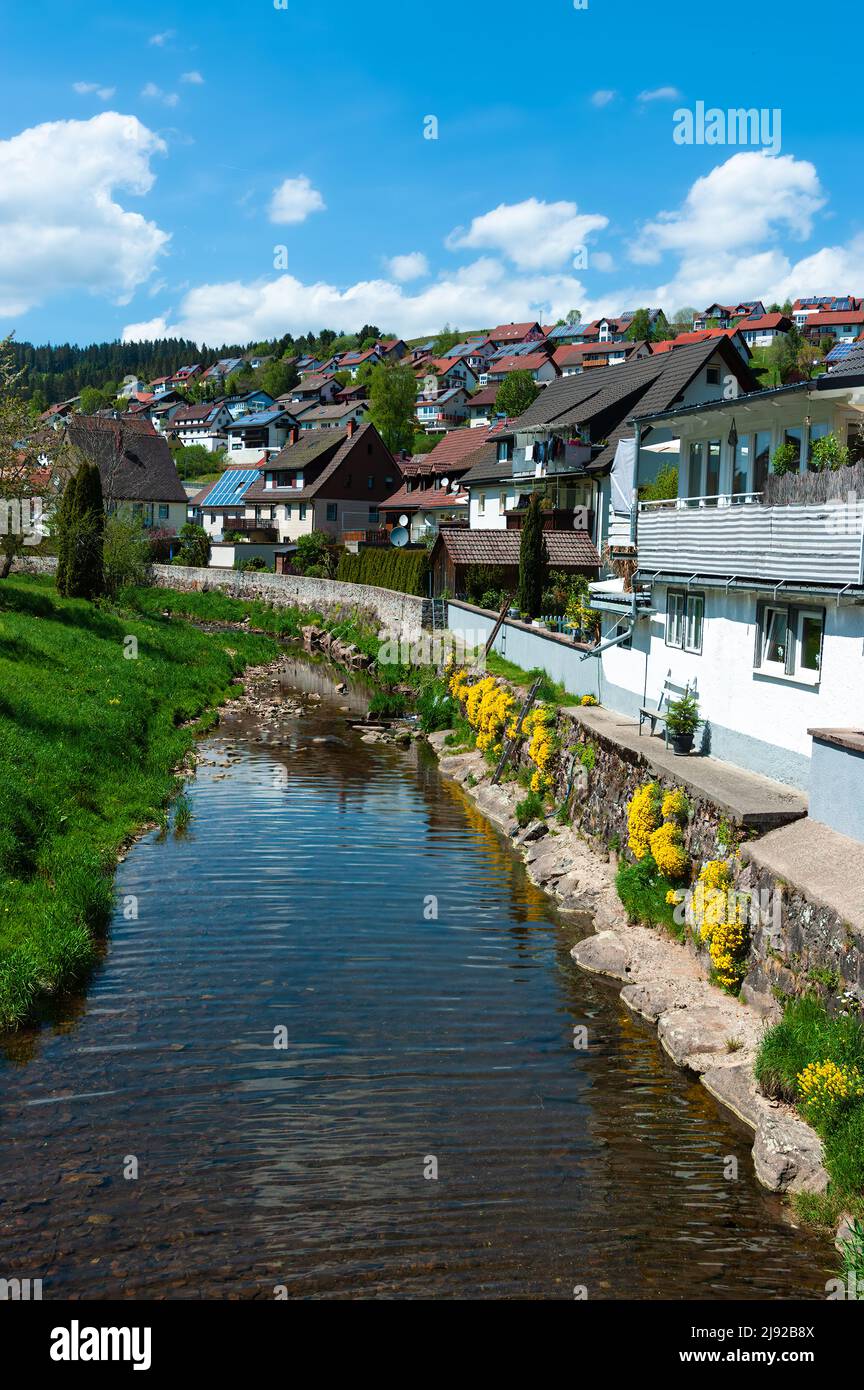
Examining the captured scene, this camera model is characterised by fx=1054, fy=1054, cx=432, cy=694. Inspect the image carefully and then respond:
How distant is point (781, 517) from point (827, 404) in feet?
10.8

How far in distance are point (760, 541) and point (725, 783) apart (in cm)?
417

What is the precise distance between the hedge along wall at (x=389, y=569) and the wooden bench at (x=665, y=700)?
28776 mm

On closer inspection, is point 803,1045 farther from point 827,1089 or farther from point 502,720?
point 502,720

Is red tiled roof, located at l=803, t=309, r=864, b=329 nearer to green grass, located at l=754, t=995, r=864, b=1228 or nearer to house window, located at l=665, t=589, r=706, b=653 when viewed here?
house window, located at l=665, t=589, r=706, b=653

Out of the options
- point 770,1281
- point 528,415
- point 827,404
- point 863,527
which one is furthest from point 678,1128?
point 528,415

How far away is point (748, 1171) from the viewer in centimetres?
1123

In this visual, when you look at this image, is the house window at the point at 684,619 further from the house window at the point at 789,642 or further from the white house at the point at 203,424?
the white house at the point at 203,424

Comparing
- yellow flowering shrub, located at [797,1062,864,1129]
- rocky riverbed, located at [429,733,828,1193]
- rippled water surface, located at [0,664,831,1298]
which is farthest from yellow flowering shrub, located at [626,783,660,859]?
yellow flowering shrub, located at [797,1062,864,1129]

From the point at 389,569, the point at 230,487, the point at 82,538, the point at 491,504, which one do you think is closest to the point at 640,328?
the point at 230,487

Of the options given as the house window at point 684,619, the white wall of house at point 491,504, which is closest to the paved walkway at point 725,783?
the house window at point 684,619

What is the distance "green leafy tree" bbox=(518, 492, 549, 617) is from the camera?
37.9 meters

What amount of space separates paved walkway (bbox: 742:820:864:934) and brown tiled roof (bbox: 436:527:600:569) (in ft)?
104

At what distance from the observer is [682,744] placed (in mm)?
20344
